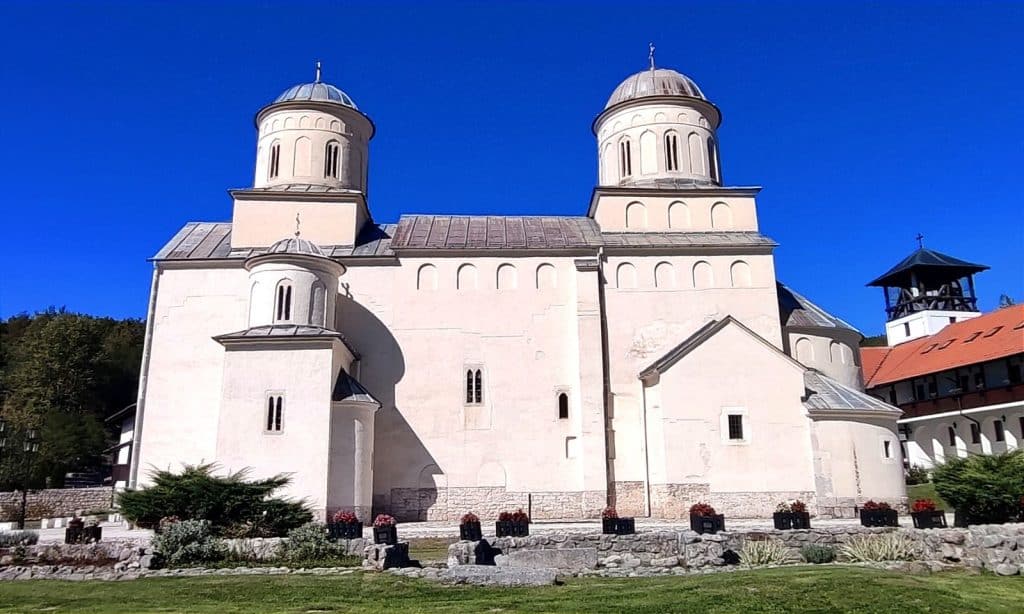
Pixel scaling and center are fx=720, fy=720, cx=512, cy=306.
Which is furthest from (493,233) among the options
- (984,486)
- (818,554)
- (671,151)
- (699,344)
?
(984,486)

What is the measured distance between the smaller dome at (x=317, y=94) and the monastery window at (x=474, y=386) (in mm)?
11506

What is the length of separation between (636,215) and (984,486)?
45.5ft

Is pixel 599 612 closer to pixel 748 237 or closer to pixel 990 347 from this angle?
pixel 748 237

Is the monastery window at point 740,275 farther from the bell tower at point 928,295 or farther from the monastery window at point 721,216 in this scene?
the bell tower at point 928,295

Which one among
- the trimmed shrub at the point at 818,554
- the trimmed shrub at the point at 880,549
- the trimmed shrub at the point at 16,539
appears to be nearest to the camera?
the trimmed shrub at the point at 880,549

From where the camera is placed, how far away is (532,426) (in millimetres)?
22969

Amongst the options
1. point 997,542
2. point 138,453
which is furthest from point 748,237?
point 138,453

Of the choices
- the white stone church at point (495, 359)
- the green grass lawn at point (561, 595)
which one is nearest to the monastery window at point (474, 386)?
the white stone church at point (495, 359)

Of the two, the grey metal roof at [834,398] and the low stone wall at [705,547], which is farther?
the grey metal roof at [834,398]

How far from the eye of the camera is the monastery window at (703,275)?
24641mm

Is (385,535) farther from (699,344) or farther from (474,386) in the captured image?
(699,344)

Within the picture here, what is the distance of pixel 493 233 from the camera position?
25906 mm

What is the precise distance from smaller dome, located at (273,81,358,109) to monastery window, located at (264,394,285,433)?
40.6 ft

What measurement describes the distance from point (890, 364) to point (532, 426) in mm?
27809
